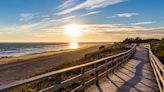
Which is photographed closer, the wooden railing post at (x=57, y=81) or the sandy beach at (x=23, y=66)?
the wooden railing post at (x=57, y=81)

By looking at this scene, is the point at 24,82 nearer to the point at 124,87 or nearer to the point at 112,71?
the point at 124,87

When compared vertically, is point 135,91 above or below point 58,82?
below

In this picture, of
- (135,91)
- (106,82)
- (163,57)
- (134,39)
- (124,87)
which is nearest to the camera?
(135,91)

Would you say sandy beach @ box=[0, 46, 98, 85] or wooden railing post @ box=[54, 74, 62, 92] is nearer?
wooden railing post @ box=[54, 74, 62, 92]

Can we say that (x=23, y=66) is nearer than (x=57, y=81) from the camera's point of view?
No

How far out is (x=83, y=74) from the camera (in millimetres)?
10773

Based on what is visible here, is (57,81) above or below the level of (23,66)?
above

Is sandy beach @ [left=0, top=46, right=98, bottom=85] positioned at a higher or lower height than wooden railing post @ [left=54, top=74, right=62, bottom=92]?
lower

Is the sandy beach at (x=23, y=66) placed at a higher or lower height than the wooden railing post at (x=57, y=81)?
lower

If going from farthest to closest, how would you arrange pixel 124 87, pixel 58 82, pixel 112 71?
pixel 112 71 → pixel 124 87 → pixel 58 82

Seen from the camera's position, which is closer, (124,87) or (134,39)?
(124,87)

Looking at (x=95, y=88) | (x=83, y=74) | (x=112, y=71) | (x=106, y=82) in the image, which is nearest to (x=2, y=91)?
(x=83, y=74)

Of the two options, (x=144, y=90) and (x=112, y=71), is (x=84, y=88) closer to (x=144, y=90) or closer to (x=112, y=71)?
(x=144, y=90)

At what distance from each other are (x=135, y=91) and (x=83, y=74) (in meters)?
2.15
